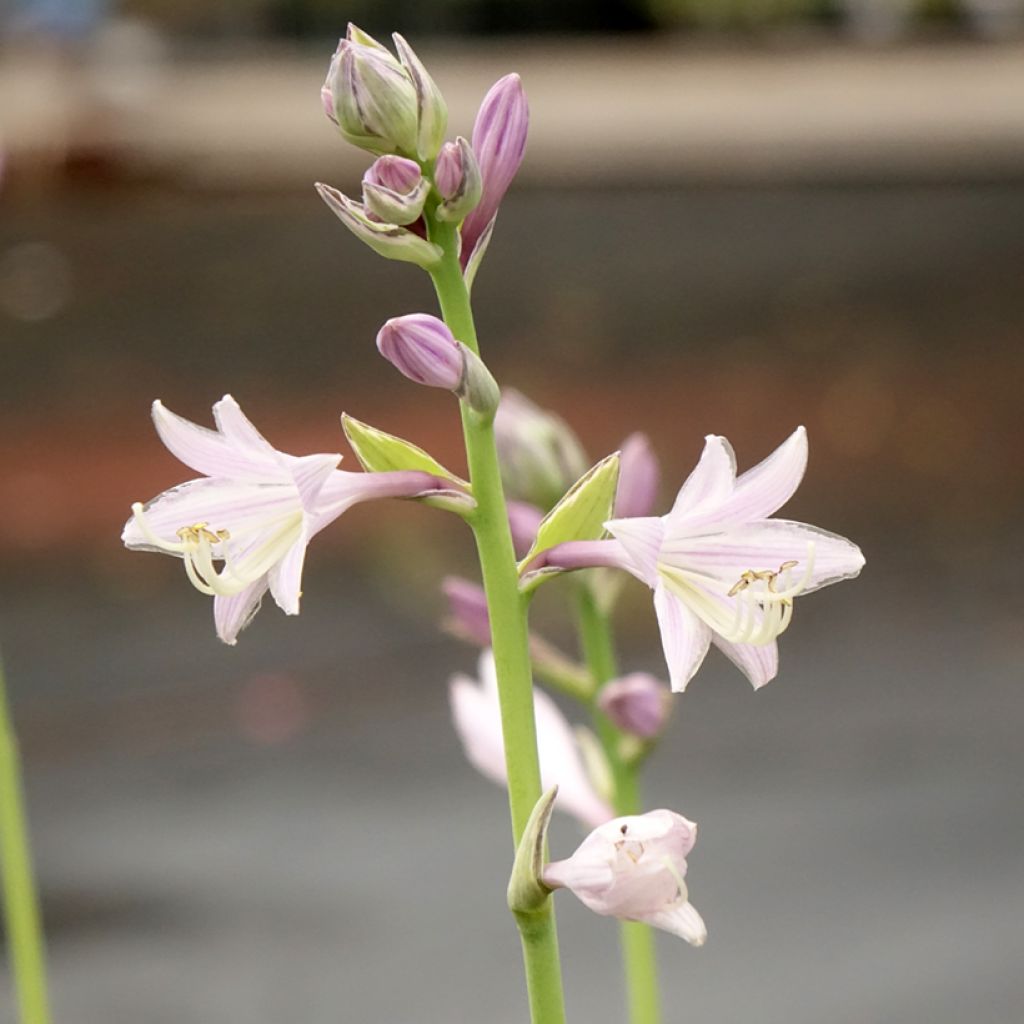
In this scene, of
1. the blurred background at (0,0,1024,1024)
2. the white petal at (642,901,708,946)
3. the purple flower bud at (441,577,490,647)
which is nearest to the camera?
the white petal at (642,901,708,946)

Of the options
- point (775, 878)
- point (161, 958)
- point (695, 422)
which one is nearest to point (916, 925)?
point (775, 878)

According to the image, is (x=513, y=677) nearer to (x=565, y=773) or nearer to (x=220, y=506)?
(x=220, y=506)

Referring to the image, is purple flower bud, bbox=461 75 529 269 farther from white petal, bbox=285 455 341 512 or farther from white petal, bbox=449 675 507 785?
white petal, bbox=449 675 507 785

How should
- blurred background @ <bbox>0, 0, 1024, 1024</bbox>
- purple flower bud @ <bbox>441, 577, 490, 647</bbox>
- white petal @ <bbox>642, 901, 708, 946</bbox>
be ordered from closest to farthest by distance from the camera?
white petal @ <bbox>642, 901, 708, 946</bbox> → purple flower bud @ <bbox>441, 577, 490, 647</bbox> → blurred background @ <bbox>0, 0, 1024, 1024</bbox>

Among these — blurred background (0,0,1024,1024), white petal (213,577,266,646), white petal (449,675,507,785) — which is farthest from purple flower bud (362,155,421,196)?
blurred background (0,0,1024,1024)

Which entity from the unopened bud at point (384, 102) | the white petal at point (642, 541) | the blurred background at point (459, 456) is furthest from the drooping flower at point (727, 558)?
the blurred background at point (459, 456)

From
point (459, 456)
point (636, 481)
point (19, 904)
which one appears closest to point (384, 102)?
point (636, 481)
